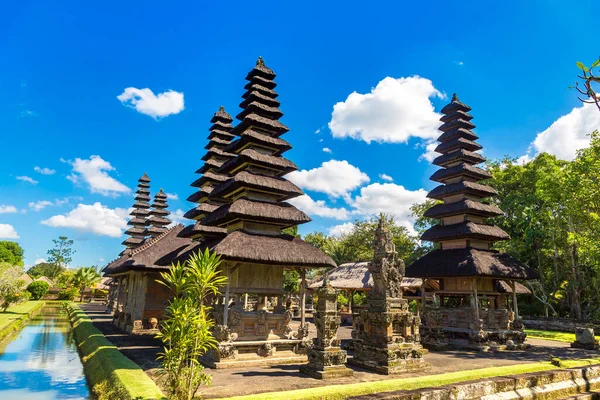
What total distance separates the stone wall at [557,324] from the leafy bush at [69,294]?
65354mm

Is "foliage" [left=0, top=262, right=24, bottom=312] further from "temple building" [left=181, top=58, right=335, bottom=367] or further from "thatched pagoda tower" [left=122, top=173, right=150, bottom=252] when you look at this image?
"temple building" [left=181, top=58, right=335, bottom=367]

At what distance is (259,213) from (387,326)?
6.77 meters

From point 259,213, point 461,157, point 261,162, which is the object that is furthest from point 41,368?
point 461,157

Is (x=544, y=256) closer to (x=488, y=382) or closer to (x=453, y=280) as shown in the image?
(x=453, y=280)

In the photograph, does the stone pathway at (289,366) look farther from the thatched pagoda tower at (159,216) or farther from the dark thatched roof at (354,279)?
the thatched pagoda tower at (159,216)

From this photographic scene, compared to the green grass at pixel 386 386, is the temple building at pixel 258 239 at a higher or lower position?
higher

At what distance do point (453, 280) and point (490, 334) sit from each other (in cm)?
337

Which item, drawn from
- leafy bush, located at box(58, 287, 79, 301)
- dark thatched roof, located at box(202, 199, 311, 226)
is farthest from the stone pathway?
leafy bush, located at box(58, 287, 79, 301)

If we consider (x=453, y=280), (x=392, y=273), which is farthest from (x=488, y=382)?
(x=453, y=280)

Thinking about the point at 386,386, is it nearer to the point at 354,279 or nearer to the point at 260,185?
the point at 260,185

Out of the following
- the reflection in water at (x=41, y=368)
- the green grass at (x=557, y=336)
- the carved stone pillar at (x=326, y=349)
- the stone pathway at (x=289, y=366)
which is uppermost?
the carved stone pillar at (x=326, y=349)

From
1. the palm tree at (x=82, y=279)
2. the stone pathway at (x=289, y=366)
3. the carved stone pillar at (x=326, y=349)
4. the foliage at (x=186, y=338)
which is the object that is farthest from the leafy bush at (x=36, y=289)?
the foliage at (x=186, y=338)

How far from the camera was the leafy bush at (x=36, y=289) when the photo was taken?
5616 centimetres

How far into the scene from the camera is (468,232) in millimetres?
20344
